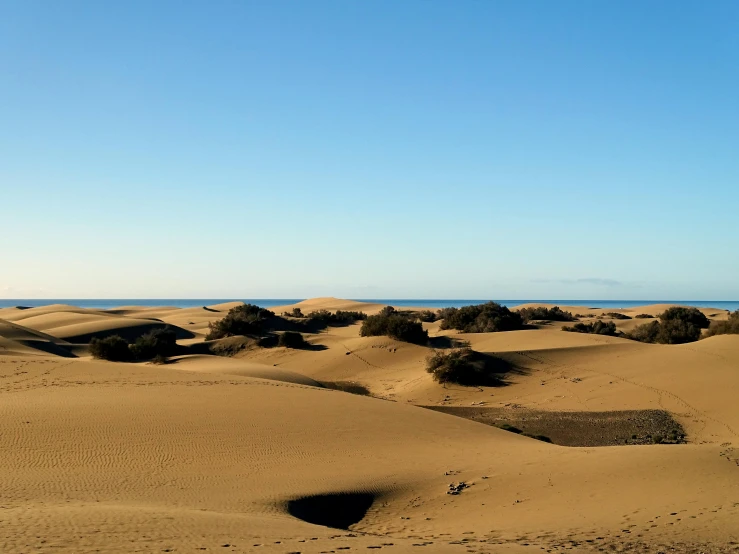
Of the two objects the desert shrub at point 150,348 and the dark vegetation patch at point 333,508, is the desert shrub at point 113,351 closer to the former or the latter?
the desert shrub at point 150,348

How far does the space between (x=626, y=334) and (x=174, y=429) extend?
29.8 m

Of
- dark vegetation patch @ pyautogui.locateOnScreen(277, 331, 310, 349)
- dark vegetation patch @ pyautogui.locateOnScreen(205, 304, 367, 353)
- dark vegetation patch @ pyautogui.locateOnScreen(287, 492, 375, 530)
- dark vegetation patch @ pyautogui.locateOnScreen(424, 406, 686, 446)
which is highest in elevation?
dark vegetation patch @ pyautogui.locateOnScreen(205, 304, 367, 353)

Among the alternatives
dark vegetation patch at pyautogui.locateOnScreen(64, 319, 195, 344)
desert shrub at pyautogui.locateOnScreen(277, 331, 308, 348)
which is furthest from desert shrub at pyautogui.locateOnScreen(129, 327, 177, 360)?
dark vegetation patch at pyautogui.locateOnScreen(64, 319, 195, 344)

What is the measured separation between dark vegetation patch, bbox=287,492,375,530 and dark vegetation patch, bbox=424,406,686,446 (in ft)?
27.6

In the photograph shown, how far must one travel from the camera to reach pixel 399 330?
3328cm

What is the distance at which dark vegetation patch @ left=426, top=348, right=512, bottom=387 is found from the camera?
2619 centimetres

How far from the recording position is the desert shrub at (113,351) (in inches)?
1156

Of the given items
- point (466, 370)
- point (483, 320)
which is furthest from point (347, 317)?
point (466, 370)

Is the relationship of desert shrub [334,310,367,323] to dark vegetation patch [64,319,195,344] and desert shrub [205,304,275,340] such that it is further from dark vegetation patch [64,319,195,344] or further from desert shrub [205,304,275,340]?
dark vegetation patch [64,319,195,344]

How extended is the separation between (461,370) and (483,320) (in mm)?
12843

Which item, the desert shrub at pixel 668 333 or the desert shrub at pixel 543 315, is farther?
the desert shrub at pixel 543 315

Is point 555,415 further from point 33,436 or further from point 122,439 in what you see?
point 33,436


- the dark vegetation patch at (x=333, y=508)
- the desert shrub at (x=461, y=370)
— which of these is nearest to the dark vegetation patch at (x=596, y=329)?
the desert shrub at (x=461, y=370)

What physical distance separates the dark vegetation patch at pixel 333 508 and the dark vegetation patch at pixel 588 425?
8.42 metres
